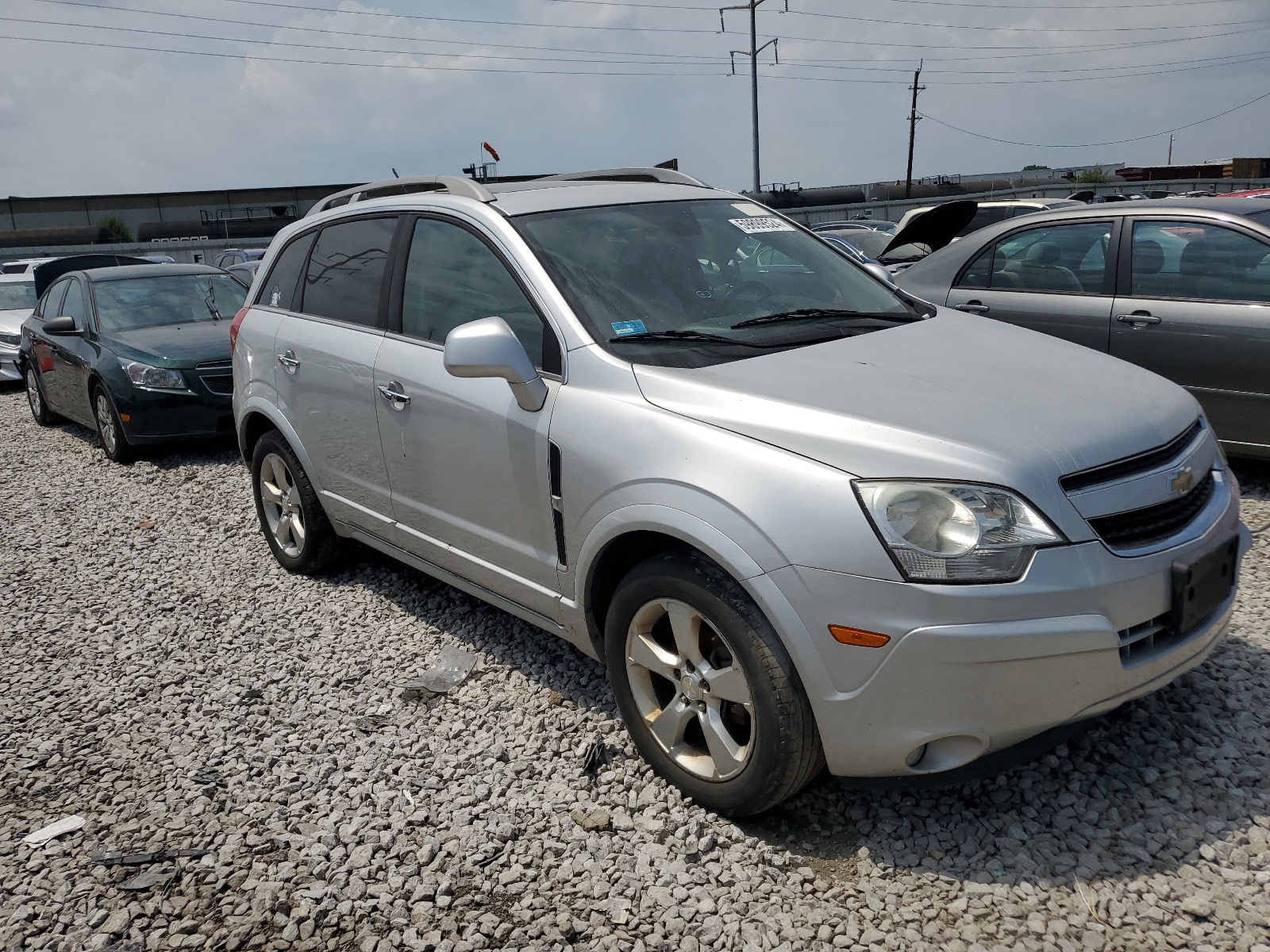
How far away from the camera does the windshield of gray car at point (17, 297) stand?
14.5 metres

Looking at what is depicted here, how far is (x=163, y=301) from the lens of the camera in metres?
9.41

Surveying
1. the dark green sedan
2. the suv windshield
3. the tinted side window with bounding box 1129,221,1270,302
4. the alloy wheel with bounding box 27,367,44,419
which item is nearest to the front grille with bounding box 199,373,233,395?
the dark green sedan

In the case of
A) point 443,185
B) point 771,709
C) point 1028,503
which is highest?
point 443,185

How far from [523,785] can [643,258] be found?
186cm

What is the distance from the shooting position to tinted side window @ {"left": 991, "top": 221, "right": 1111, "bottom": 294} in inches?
235

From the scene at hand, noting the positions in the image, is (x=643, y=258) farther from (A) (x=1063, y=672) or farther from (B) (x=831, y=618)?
(A) (x=1063, y=672)

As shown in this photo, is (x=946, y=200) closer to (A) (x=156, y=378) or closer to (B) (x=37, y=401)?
(B) (x=37, y=401)

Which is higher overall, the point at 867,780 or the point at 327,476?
the point at 327,476

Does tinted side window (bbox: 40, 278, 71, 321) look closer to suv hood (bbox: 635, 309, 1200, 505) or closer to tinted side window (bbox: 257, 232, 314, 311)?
tinted side window (bbox: 257, 232, 314, 311)

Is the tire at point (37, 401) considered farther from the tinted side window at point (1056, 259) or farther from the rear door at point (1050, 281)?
the tinted side window at point (1056, 259)

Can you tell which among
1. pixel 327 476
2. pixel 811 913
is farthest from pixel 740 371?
pixel 327 476

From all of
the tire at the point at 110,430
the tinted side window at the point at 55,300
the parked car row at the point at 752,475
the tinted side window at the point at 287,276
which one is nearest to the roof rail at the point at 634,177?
the parked car row at the point at 752,475

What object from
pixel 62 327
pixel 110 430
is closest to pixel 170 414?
pixel 110 430

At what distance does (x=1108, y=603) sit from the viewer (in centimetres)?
241
